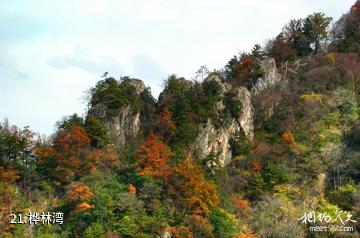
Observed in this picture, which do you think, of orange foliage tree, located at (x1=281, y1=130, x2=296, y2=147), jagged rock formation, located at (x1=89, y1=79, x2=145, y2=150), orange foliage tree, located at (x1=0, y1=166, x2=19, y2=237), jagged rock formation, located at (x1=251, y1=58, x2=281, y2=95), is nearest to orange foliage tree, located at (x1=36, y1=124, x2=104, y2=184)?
orange foliage tree, located at (x1=0, y1=166, x2=19, y2=237)

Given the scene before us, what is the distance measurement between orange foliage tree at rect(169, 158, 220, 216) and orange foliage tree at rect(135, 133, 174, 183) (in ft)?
3.07

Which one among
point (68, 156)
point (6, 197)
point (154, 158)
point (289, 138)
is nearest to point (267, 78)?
point (289, 138)

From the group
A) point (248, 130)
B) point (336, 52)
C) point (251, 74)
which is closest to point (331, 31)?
point (336, 52)

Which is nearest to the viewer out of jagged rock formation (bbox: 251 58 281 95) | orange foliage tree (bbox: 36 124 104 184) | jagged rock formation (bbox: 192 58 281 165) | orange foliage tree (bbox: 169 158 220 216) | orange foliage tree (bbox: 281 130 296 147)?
orange foliage tree (bbox: 169 158 220 216)

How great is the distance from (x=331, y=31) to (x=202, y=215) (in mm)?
33258

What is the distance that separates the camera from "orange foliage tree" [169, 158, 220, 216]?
42.5 m

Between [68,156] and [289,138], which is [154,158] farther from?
[289,138]

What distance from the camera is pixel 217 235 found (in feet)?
136

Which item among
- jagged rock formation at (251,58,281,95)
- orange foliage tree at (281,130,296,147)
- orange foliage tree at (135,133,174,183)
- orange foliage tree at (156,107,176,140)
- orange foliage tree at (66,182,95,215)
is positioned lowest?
orange foliage tree at (66,182,95,215)

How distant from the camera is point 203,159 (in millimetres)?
49656

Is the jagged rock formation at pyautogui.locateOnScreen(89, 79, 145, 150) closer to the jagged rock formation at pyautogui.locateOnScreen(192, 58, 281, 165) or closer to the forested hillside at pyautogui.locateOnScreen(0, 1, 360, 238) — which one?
the forested hillside at pyautogui.locateOnScreen(0, 1, 360, 238)

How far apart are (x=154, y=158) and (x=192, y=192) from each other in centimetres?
429

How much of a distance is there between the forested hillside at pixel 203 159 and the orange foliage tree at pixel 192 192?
8 centimetres

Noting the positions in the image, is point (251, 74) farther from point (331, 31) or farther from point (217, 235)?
point (217, 235)
